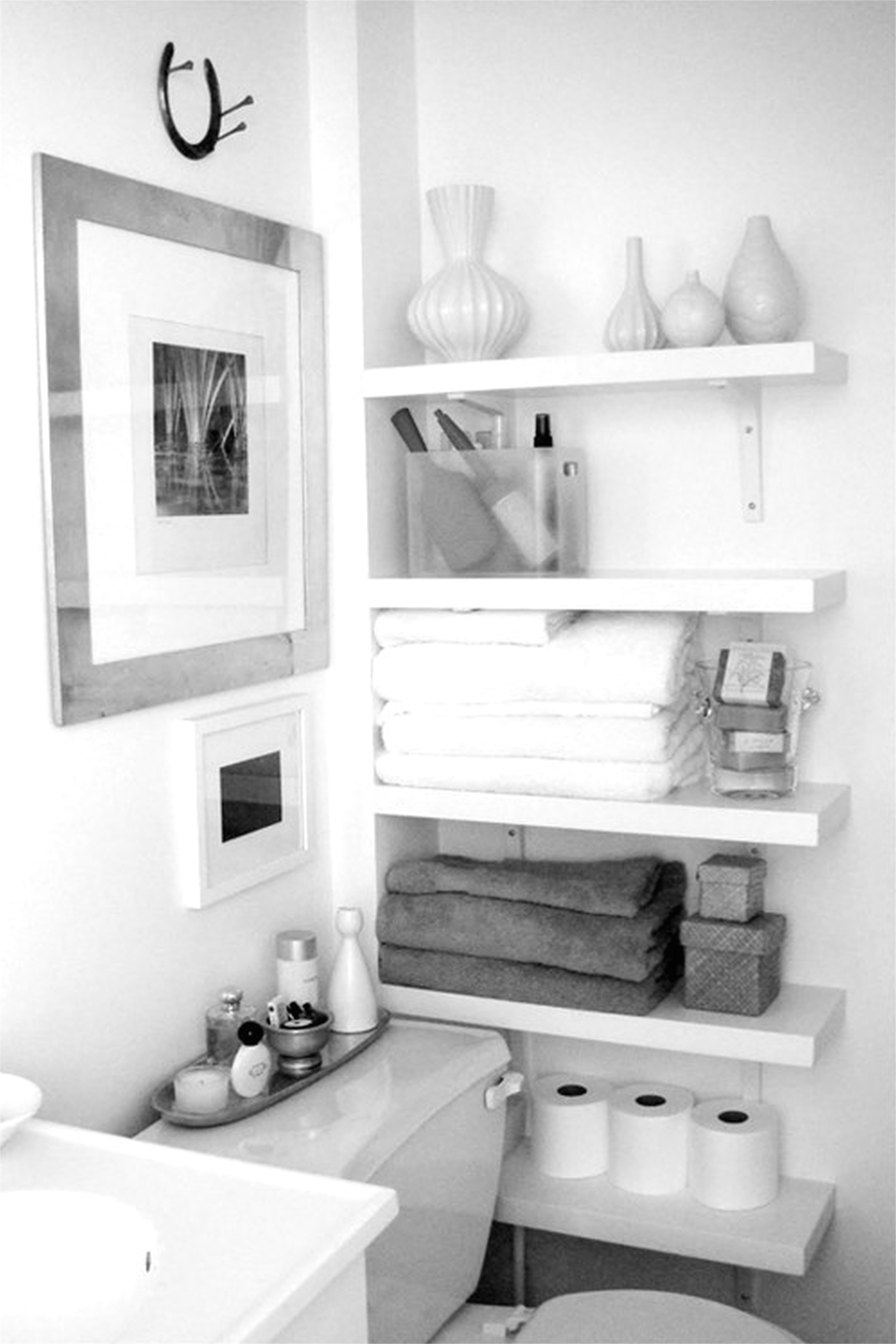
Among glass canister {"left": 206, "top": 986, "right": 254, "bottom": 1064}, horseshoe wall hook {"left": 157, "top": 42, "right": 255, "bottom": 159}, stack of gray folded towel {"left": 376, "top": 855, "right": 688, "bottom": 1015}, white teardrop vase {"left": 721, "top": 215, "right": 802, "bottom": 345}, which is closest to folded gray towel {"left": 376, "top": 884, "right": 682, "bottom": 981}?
stack of gray folded towel {"left": 376, "top": 855, "right": 688, "bottom": 1015}

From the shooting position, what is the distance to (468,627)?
2170 mm

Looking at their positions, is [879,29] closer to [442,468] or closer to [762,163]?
[762,163]

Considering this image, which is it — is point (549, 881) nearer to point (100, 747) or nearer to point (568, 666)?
point (568, 666)

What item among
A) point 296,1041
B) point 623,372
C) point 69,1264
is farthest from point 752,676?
point 69,1264

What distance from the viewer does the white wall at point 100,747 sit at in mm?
1695

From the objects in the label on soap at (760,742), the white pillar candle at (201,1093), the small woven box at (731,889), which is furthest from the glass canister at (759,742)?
the white pillar candle at (201,1093)

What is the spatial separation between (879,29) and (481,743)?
3.46 feet

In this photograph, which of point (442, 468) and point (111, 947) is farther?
point (442, 468)

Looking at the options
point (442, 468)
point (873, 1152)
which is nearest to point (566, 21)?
point (442, 468)

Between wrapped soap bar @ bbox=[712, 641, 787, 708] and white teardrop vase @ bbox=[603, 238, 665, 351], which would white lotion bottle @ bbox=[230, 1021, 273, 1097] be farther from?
white teardrop vase @ bbox=[603, 238, 665, 351]

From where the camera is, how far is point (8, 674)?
1.69m

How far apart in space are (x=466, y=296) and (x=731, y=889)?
2.84ft

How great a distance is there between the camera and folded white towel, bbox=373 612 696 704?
2.06 metres

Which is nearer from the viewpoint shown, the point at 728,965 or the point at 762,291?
the point at 762,291
